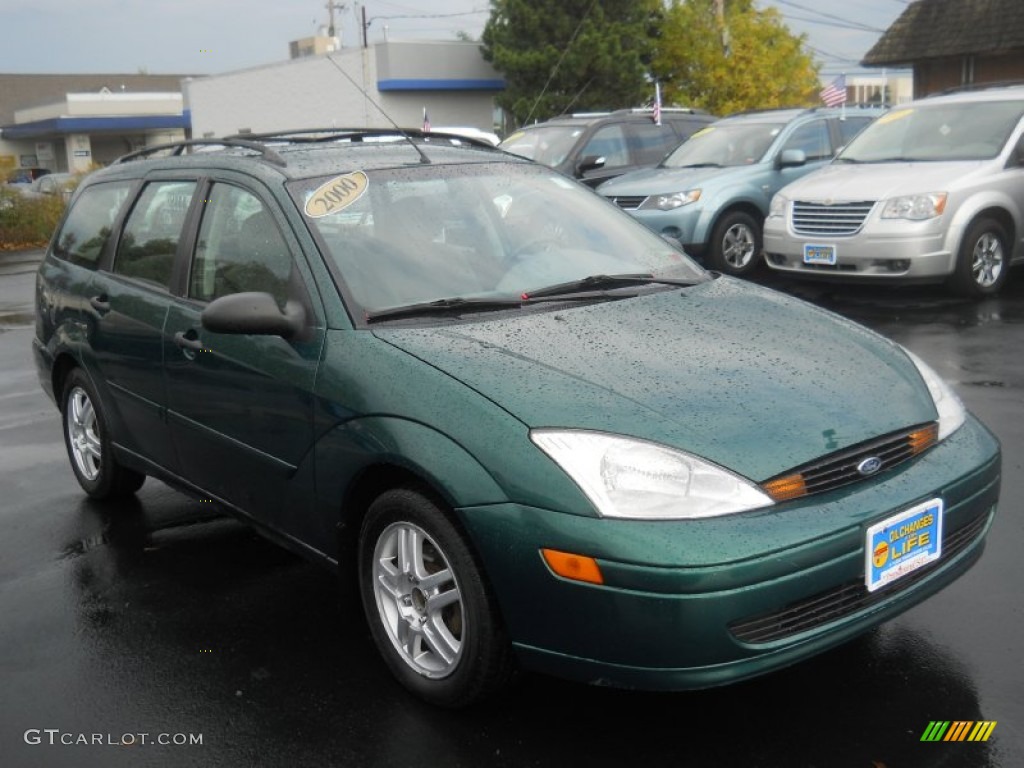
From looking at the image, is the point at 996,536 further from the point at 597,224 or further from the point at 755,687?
the point at 597,224

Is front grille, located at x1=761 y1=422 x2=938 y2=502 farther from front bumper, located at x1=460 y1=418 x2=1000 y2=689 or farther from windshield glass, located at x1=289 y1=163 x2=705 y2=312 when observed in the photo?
windshield glass, located at x1=289 y1=163 x2=705 y2=312

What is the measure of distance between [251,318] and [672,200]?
27.3ft

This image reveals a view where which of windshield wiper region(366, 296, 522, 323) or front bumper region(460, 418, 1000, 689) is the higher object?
windshield wiper region(366, 296, 522, 323)

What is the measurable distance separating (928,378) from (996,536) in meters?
1.02

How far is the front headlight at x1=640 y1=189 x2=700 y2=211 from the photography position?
1124 cm

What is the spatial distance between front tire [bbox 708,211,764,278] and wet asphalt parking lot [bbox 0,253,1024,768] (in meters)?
6.67

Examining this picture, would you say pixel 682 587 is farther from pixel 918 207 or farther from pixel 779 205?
pixel 779 205

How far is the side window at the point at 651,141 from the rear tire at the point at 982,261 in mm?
5266

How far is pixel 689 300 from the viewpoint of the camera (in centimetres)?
394

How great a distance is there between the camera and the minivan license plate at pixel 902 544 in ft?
9.61

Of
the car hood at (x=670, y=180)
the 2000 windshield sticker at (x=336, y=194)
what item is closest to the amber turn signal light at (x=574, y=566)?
the 2000 windshield sticker at (x=336, y=194)

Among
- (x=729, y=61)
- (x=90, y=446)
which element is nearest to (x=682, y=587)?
(x=90, y=446)

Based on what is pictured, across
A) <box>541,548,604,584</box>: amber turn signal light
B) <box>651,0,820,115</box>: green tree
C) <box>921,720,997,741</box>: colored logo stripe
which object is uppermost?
<box>651,0,820,115</box>: green tree

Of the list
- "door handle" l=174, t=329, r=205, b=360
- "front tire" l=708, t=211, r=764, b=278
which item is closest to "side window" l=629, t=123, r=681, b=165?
"front tire" l=708, t=211, r=764, b=278
